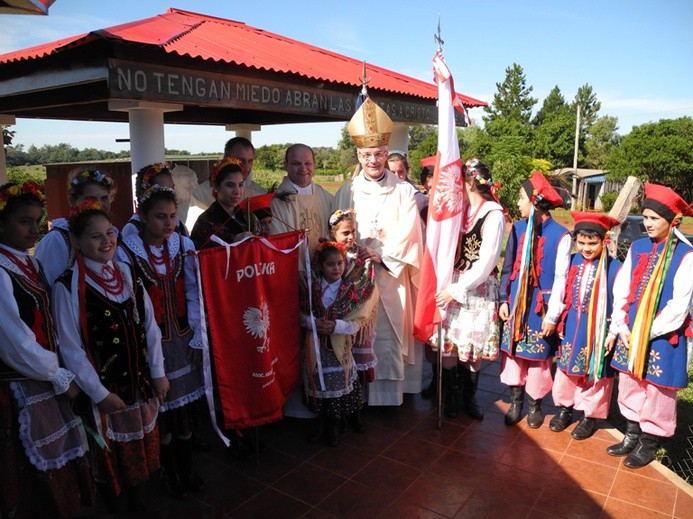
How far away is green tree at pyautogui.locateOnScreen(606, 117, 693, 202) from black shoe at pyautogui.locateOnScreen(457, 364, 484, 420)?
30.7 meters

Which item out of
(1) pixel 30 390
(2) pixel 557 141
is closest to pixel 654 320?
(1) pixel 30 390

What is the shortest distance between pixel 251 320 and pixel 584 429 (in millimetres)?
2536

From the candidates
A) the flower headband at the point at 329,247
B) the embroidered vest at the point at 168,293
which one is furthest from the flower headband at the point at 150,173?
the flower headband at the point at 329,247

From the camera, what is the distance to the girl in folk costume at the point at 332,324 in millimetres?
3545

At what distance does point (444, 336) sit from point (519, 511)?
1.34 meters

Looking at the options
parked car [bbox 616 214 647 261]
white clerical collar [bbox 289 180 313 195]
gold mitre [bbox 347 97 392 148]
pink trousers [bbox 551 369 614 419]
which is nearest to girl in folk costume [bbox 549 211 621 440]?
pink trousers [bbox 551 369 614 419]

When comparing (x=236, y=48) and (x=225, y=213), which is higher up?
(x=236, y=48)

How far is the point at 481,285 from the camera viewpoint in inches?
153

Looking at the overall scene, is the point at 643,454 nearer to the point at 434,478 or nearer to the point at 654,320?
the point at 654,320

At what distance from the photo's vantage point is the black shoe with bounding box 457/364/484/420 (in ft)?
13.4

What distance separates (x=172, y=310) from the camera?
2.86 m

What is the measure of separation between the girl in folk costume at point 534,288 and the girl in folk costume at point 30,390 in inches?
114

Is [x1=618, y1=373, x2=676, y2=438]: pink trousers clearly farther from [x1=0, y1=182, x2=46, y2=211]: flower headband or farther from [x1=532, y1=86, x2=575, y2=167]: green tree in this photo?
[x1=532, y1=86, x2=575, y2=167]: green tree

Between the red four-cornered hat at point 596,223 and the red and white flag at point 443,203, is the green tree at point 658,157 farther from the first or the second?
the red and white flag at point 443,203
